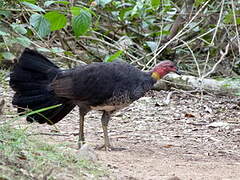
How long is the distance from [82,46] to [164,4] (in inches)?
62.3

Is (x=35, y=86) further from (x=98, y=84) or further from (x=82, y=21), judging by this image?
(x=82, y=21)

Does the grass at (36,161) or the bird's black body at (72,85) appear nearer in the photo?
the grass at (36,161)

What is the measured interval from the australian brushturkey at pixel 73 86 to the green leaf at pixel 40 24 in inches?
10.7

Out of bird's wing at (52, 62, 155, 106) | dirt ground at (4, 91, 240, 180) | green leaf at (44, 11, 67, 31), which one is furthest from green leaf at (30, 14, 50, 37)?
dirt ground at (4, 91, 240, 180)

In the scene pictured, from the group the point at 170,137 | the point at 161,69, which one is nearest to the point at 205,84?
the point at 170,137

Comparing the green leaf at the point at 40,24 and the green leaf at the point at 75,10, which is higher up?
the green leaf at the point at 75,10

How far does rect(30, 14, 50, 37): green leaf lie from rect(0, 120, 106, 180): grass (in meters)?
1.68

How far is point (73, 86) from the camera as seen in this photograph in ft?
16.7

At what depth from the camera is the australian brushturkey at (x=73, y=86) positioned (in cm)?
505

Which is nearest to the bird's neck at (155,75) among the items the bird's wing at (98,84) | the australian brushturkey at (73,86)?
the australian brushturkey at (73,86)

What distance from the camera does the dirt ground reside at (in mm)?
4113

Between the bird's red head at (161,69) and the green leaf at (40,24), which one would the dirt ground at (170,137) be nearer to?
the bird's red head at (161,69)

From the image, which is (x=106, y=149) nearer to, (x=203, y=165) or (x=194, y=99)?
(x=203, y=165)

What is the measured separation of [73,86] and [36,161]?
203cm
